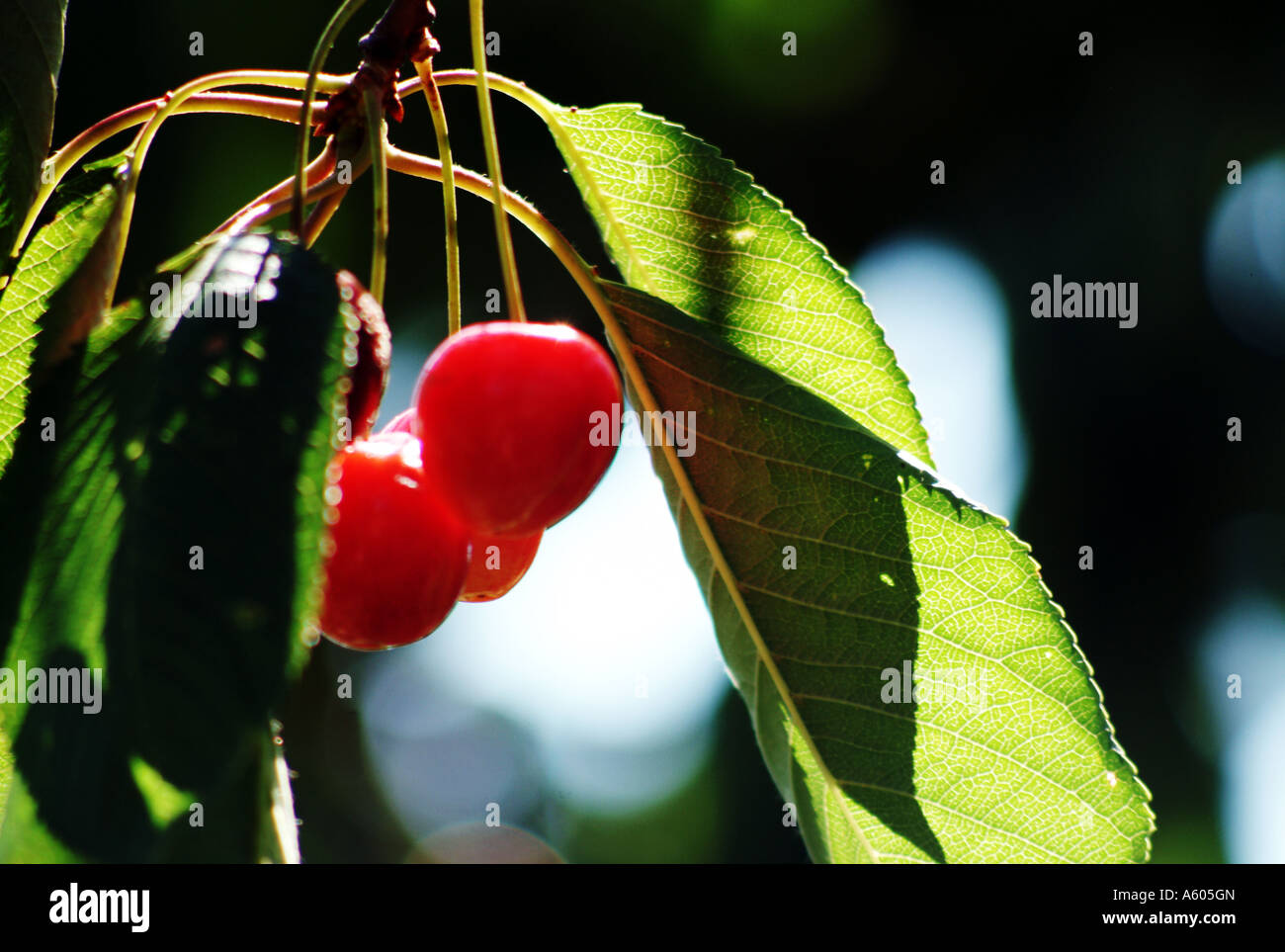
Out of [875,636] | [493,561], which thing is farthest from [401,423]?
[875,636]

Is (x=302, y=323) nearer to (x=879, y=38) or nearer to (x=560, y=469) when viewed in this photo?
(x=560, y=469)

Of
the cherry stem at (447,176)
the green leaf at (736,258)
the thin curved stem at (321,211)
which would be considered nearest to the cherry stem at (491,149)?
the cherry stem at (447,176)

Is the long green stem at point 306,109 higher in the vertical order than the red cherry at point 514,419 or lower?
higher

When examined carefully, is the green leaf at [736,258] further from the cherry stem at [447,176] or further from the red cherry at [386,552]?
the red cherry at [386,552]

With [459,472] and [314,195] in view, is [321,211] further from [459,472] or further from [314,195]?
[459,472]

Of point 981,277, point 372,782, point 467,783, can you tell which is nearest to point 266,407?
point 981,277

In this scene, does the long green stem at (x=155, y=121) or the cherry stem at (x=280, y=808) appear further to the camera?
the long green stem at (x=155, y=121)
